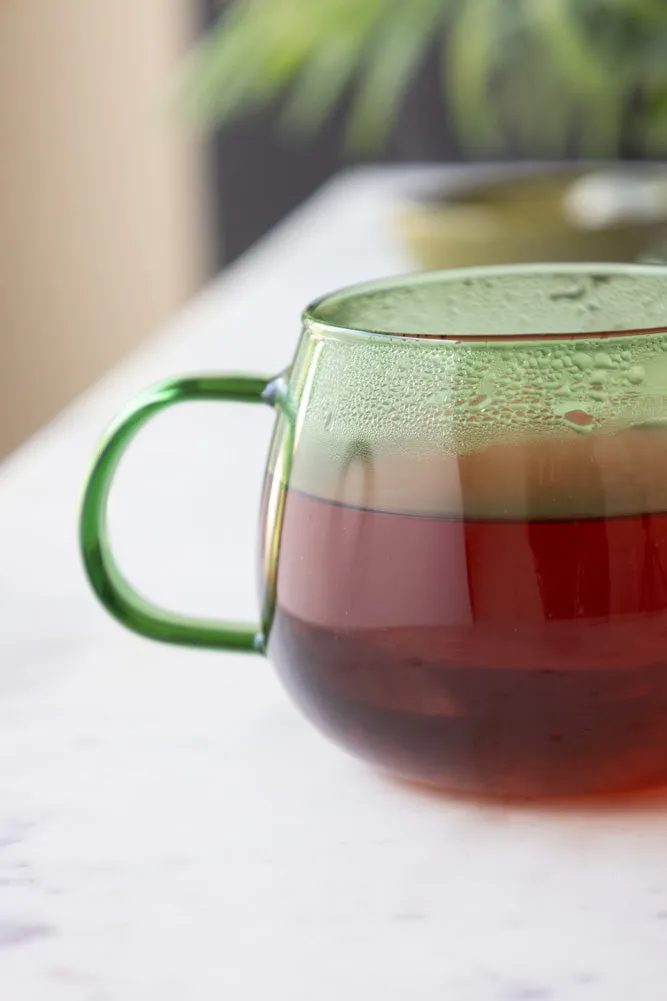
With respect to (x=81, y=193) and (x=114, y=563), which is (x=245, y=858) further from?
(x=81, y=193)

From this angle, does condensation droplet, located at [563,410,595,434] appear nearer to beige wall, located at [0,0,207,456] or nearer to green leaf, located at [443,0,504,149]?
green leaf, located at [443,0,504,149]

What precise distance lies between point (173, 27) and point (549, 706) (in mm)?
2669

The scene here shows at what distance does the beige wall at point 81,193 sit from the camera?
296 cm

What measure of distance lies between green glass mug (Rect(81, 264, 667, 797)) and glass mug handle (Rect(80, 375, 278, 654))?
4cm

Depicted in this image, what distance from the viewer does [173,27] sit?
9.28 feet

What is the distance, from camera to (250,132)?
253cm

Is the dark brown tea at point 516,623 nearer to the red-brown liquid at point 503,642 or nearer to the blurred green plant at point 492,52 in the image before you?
the red-brown liquid at point 503,642

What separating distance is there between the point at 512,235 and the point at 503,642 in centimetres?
75

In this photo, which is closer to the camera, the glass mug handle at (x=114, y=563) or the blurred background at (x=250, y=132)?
the glass mug handle at (x=114, y=563)

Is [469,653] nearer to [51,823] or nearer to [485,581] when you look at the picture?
[485,581]

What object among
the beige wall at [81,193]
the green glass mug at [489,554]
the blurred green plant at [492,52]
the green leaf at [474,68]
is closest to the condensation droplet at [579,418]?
the green glass mug at [489,554]

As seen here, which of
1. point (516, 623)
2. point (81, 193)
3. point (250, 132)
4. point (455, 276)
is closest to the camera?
point (516, 623)

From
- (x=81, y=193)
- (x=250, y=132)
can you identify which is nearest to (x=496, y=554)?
(x=250, y=132)

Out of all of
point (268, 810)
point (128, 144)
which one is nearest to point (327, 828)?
point (268, 810)
